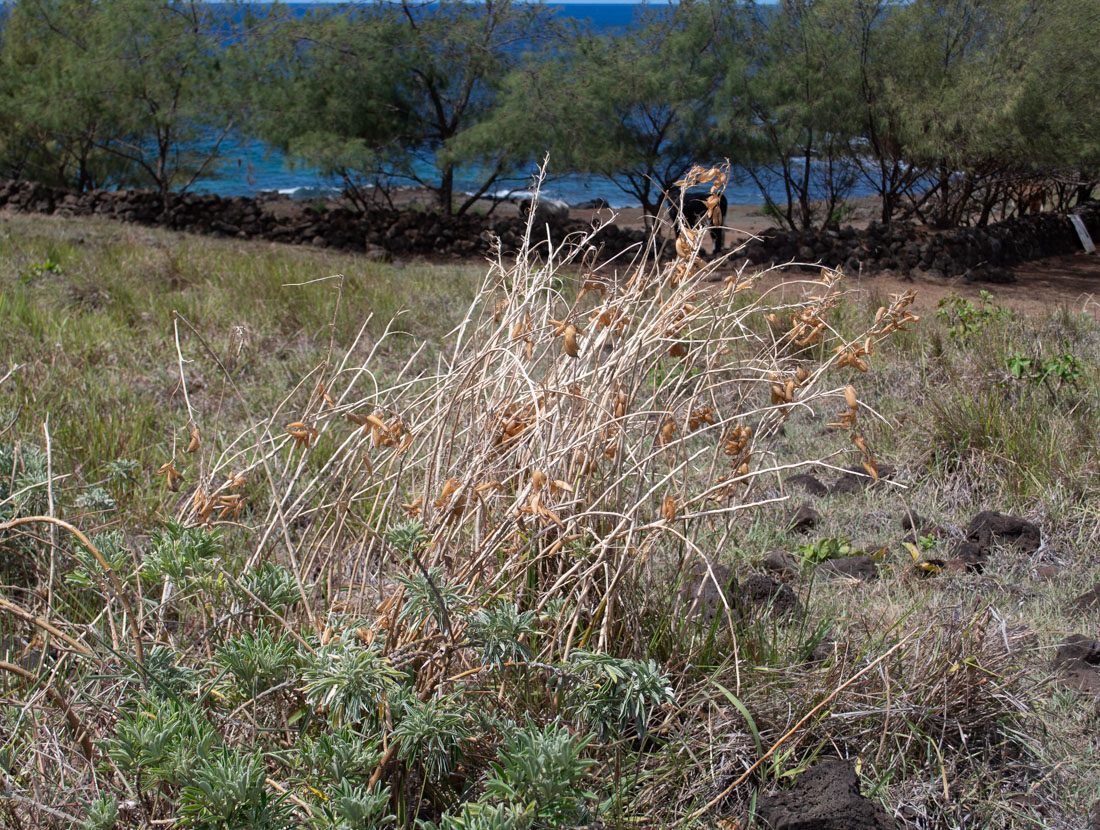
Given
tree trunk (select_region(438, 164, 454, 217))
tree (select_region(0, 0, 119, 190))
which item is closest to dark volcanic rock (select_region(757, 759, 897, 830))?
tree trunk (select_region(438, 164, 454, 217))

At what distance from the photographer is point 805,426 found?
3.87 metres

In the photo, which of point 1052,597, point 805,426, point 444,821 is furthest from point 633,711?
point 805,426

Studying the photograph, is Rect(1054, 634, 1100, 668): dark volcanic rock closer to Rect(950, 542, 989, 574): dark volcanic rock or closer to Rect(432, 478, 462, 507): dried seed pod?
Rect(950, 542, 989, 574): dark volcanic rock

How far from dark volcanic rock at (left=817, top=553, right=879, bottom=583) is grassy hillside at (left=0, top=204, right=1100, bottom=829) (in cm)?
2

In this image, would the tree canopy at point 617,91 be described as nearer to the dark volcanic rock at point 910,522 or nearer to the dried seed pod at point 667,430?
the dark volcanic rock at point 910,522

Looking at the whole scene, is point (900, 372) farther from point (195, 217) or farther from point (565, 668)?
point (195, 217)

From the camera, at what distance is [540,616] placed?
141 cm

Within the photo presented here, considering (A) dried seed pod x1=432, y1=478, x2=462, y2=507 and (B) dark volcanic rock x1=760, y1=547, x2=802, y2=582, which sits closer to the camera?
(A) dried seed pod x1=432, y1=478, x2=462, y2=507

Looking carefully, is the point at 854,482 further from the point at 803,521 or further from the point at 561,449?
the point at 561,449

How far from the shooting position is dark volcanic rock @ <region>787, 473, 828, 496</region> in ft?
10.5

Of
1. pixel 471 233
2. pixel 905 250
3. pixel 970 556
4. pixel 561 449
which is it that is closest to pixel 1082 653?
pixel 970 556

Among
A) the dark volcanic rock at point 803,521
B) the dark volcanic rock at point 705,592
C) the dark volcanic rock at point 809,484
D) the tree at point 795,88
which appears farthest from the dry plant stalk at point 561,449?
the tree at point 795,88

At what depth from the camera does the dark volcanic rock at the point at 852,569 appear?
2.54 metres

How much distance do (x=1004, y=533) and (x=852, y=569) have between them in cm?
59
